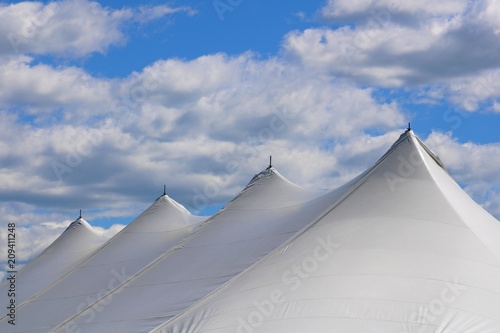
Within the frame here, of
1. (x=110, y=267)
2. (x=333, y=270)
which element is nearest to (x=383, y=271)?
(x=333, y=270)

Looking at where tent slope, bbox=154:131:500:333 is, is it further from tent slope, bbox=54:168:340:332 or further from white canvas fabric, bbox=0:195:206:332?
white canvas fabric, bbox=0:195:206:332

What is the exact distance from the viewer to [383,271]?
16.8 m

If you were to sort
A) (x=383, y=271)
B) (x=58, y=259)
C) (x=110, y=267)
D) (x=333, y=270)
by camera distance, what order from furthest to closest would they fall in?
(x=58, y=259) → (x=110, y=267) → (x=333, y=270) → (x=383, y=271)

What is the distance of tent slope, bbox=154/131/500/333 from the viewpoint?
15703 mm

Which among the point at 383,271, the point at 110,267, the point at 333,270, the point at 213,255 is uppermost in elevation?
the point at 110,267

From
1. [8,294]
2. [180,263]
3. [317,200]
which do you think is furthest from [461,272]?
[8,294]

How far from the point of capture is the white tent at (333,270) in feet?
52.2

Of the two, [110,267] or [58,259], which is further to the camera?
[58,259]

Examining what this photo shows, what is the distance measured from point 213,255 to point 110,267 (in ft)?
16.4

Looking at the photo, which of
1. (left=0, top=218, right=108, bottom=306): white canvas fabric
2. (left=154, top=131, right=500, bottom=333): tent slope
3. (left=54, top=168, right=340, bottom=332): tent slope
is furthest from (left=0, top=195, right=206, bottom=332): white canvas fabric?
(left=154, top=131, right=500, bottom=333): tent slope

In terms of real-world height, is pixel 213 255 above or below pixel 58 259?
below

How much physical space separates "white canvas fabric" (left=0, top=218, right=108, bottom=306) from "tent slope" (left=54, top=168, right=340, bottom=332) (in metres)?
6.01

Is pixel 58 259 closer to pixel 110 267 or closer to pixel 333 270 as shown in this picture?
pixel 110 267

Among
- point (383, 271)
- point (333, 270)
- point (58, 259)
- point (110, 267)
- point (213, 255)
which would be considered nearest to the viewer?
point (383, 271)
